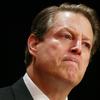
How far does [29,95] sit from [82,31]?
0.41m

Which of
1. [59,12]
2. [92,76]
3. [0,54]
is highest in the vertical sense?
[59,12]

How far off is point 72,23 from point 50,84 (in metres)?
0.32

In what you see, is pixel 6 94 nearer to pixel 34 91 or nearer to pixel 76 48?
pixel 34 91

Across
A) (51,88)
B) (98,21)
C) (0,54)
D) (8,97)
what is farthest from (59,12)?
(0,54)

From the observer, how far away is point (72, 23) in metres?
1.92

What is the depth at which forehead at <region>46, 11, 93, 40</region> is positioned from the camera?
191 centimetres

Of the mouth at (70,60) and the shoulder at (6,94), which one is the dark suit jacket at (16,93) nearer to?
the shoulder at (6,94)

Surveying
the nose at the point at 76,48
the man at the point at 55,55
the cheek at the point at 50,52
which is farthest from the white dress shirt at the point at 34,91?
the nose at the point at 76,48

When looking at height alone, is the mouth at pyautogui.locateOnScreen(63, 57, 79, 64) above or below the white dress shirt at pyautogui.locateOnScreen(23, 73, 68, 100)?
above

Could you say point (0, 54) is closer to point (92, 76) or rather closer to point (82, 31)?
point (92, 76)

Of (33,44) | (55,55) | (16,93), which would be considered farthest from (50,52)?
(16,93)

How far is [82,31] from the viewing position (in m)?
1.91

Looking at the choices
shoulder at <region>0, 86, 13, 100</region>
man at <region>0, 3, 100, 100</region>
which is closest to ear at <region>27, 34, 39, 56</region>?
man at <region>0, 3, 100, 100</region>

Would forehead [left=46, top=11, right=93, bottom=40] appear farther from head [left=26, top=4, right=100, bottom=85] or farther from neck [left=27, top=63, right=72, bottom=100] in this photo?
neck [left=27, top=63, right=72, bottom=100]
